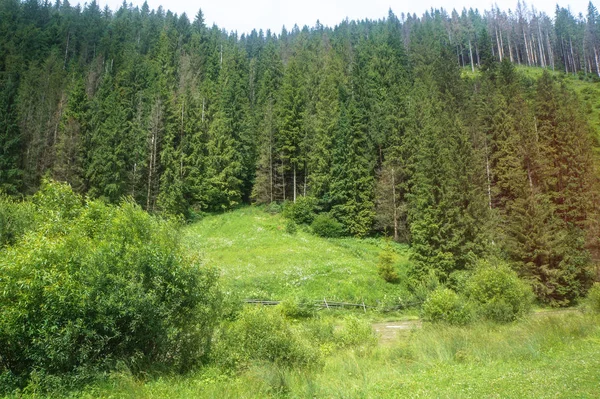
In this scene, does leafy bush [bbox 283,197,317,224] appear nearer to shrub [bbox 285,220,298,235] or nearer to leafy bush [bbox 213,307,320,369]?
shrub [bbox 285,220,298,235]

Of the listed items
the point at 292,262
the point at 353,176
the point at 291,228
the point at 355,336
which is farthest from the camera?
the point at 353,176

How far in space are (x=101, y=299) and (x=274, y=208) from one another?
36.9 meters

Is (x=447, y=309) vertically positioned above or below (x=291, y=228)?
below

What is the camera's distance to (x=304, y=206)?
43219 millimetres

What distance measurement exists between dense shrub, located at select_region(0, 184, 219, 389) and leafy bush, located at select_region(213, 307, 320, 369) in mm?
1087

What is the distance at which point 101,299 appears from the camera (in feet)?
33.6

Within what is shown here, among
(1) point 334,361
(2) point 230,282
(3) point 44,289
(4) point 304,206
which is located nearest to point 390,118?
(4) point 304,206

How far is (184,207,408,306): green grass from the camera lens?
2717 cm

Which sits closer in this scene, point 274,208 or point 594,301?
point 594,301

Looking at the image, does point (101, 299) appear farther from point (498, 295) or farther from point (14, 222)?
point (498, 295)

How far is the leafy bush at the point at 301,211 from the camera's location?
4284 centimetres

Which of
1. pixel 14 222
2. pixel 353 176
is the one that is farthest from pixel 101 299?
pixel 353 176

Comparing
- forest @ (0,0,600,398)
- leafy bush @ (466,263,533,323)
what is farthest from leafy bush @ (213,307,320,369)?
leafy bush @ (466,263,533,323)

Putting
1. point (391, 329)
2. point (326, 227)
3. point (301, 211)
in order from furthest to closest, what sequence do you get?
point (301, 211), point (326, 227), point (391, 329)
